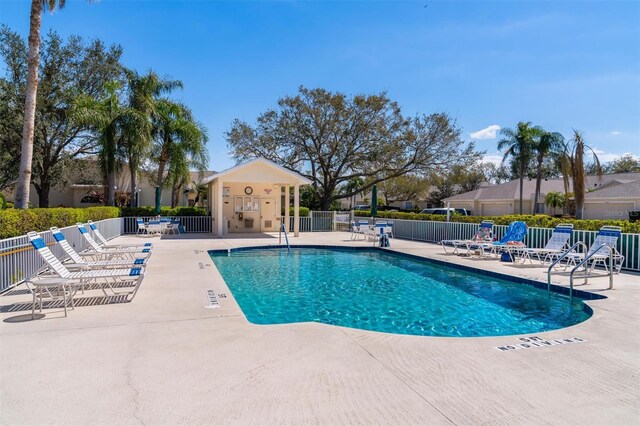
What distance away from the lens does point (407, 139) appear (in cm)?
3173

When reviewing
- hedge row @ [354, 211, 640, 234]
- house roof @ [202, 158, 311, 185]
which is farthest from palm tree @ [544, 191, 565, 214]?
house roof @ [202, 158, 311, 185]

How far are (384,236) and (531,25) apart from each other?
871 centimetres

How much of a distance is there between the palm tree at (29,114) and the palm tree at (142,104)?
33.0 feet

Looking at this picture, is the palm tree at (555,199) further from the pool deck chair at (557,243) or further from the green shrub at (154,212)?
the green shrub at (154,212)

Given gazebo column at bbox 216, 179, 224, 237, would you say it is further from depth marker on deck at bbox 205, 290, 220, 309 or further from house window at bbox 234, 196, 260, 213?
depth marker on deck at bbox 205, 290, 220, 309

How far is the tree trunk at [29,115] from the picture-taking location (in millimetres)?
12484

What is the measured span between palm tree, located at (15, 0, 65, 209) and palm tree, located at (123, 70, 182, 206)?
10.1 m

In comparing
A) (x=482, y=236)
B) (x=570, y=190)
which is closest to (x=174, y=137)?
(x=482, y=236)

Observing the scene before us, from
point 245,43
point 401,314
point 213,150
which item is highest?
point 245,43

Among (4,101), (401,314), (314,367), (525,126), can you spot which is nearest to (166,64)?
(4,101)

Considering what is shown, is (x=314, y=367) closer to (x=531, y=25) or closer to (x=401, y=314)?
(x=401, y=314)

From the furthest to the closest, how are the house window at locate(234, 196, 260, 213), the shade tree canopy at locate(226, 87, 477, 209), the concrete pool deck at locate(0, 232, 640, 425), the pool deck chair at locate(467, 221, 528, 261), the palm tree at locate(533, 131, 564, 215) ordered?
the palm tree at locate(533, 131, 564, 215)
the shade tree canopy at locate(226, 87, 477, 209)
the house window at locate(234, 196, 260, 213)
the pool deck chair at locate(467, 221, 528, 261)
the concrete pool deck at locate(0, 232, 640, 425)

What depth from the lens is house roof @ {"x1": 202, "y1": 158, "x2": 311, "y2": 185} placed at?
65.5ft

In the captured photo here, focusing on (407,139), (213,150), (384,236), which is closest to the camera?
(384,236)
